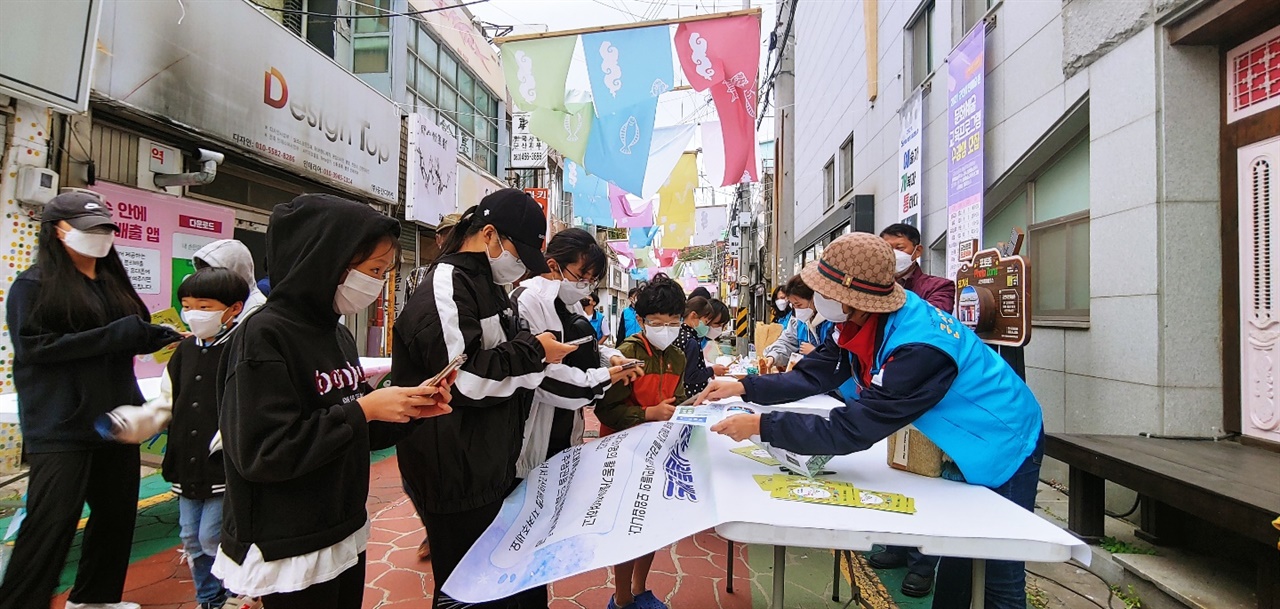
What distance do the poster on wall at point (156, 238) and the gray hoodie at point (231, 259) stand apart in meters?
3.48

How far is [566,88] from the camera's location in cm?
707

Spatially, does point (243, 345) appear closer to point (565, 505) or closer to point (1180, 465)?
point (565, 505)

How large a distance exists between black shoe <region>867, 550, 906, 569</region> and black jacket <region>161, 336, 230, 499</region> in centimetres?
374

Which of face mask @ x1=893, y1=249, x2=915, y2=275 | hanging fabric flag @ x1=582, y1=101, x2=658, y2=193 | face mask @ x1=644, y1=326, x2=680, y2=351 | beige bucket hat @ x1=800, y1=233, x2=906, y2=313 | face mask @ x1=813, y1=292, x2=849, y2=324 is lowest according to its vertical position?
face mask @ x1=644, y1=326, x2=680, y2=351

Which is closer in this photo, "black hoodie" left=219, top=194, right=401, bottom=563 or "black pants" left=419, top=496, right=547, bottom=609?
"black hoodie" left=219, top=194, right=401, bottom=563

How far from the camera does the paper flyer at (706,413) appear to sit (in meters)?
2.29

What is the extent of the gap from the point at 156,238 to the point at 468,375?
6448 mm

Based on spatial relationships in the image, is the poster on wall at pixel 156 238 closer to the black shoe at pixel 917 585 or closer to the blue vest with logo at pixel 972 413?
the blue vest with logo at pixel 972 413

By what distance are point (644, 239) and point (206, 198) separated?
14761mm

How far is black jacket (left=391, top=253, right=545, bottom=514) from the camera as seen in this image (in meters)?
1.88

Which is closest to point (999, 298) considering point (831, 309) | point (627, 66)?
point (831, 309)

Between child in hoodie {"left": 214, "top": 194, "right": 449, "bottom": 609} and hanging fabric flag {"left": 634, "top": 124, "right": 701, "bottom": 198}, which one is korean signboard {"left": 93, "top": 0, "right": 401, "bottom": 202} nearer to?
hanging fabric flag {"left": 634, "top": 124, "right": 701, "bottom": 198}

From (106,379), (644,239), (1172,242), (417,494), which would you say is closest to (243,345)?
(417,494)

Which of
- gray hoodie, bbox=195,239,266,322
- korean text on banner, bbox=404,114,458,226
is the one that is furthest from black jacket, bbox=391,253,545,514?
korean text on banner, bbox=404,114,458,226
